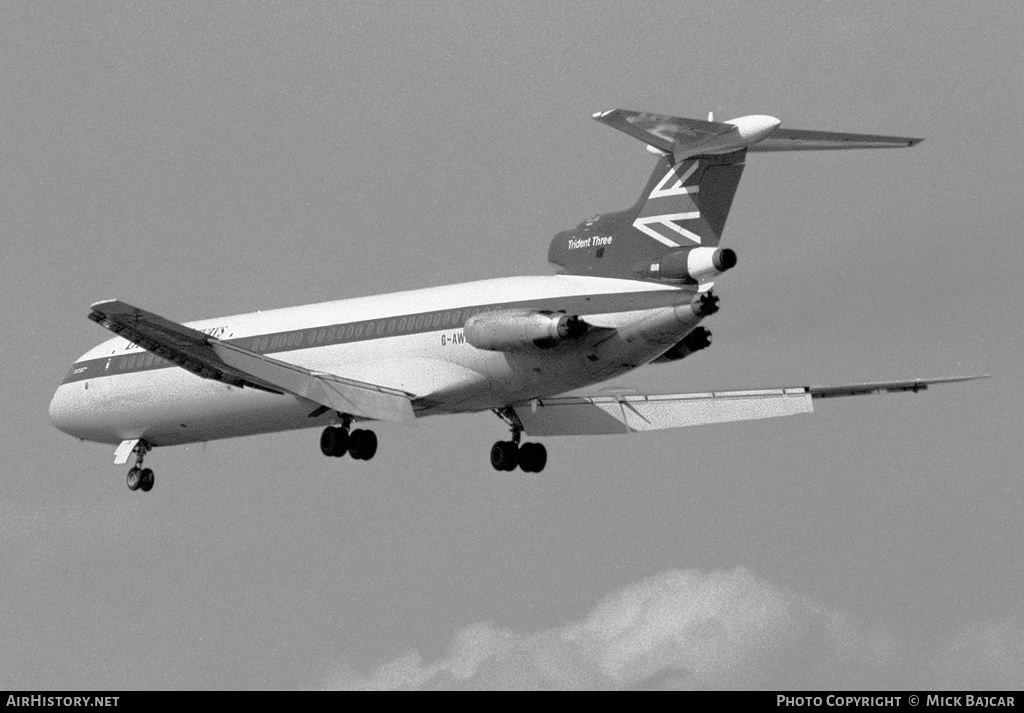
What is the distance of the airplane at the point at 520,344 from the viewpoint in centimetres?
4050

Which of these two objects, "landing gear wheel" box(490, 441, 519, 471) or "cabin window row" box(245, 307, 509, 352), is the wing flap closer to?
"landing gear wheel" box(490, 441, 519, 471)

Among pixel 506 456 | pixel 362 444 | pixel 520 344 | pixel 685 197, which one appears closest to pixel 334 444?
pixel 362 444

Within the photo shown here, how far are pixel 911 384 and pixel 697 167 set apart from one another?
268 inches

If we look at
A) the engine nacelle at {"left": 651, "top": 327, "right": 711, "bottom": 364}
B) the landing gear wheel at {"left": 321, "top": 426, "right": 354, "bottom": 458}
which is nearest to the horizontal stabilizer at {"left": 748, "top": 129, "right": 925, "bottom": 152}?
the engine nacelle at {"left": 651, "top": 327, "right": 711, "bottom": 364}

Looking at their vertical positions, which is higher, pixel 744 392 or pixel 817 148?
pixel 817 148

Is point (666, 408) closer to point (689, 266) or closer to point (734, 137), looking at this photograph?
point (689, 266)

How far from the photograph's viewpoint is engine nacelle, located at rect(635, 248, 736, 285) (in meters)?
40.0

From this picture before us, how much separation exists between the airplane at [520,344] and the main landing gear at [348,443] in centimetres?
3

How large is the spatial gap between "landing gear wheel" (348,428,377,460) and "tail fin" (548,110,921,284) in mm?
6191
